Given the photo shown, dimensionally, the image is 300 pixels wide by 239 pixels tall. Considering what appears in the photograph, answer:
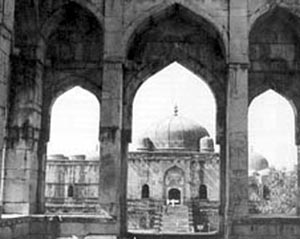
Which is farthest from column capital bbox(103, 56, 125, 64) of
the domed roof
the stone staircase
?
the domed roof

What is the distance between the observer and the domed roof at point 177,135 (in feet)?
123

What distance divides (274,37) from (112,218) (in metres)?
6.41

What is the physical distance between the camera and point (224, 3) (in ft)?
43.9

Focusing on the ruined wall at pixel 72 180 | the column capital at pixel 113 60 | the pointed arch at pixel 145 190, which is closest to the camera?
the column capital at pixel 113 60

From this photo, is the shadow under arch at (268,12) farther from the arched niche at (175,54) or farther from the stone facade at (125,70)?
Result: the arched niche at (175,54)

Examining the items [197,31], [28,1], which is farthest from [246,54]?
[28,1]

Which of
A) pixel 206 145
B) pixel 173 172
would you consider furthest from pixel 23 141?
pixel 206 145

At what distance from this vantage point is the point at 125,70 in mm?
14438

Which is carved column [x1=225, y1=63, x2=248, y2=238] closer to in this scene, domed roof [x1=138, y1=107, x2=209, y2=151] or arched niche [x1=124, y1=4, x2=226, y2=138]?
arched niche [x1=124, y1=4, x2=226, y2=138]

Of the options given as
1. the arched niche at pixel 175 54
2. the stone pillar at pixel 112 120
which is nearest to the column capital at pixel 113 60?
the stone pillar at pixel 112 120

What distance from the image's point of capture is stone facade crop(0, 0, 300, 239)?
12.6 meters

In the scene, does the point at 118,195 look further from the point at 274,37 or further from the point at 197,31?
the point at 274,37

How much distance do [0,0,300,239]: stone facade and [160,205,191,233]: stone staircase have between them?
16351mm

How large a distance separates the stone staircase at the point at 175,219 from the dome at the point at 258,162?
1368 cm
